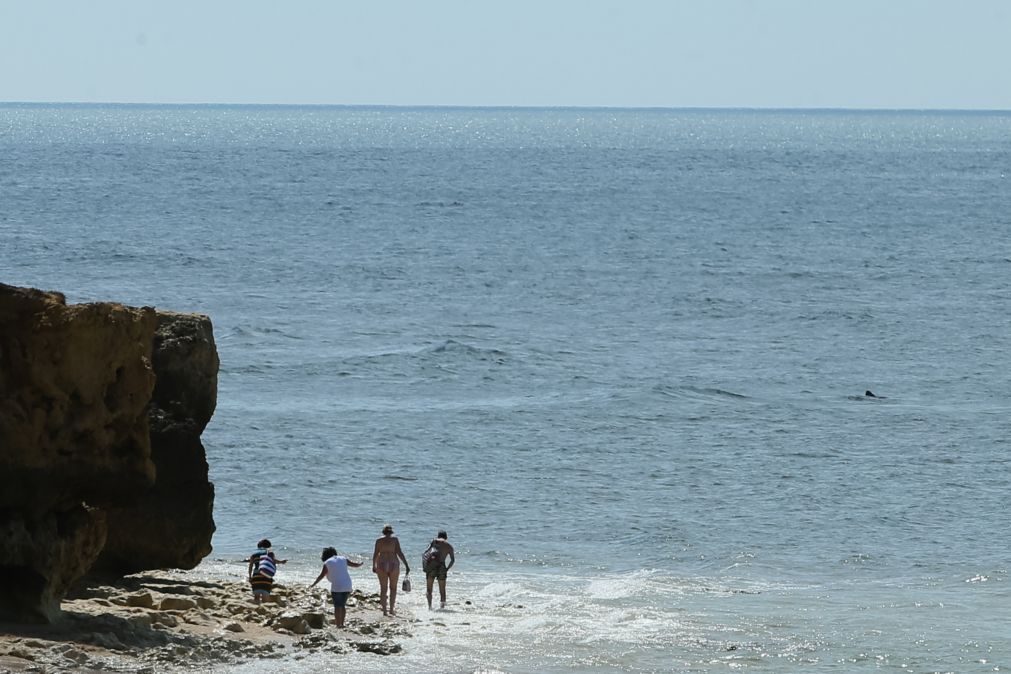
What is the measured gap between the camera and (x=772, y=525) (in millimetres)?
30547

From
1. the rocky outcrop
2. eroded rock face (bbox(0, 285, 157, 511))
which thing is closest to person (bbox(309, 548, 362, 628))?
the rocky outcrop

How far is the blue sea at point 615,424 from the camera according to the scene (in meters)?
23.7

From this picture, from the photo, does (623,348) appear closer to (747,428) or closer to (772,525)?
(747,428)

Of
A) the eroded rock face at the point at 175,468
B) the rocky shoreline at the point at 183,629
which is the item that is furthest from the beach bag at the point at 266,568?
the eroded rock face at the point at 175,468

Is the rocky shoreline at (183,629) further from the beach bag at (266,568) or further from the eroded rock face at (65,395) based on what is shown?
the eroded rock face at (65,395)

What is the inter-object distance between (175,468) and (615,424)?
64.3 feet

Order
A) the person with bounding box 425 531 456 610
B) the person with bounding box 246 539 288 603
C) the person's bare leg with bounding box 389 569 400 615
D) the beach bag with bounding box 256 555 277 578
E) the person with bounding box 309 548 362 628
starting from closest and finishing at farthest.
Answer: the person with bounding box 309 548 362 628
the person with bounding box 246 539 288 603
the beach bag with bounding box 256 555 277 578
the person's bare leg with bounding box 389 569 400 615
the person with bounding box 425 531 456 610

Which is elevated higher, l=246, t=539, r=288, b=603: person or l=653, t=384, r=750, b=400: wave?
l=246, t=539, r=288, b=603: person

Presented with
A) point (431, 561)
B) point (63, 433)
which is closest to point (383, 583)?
point (431, 561)

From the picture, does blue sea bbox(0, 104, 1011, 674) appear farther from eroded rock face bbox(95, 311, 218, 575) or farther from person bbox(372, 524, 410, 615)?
eroded rock face bbox(95, 311, 218, 575)

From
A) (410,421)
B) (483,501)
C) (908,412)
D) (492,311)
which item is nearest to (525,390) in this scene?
(410,421)

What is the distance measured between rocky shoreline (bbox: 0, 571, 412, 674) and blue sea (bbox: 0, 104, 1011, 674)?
53cm

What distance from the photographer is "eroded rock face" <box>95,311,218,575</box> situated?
21.0 metres

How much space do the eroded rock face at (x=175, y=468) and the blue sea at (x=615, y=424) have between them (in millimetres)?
3029
